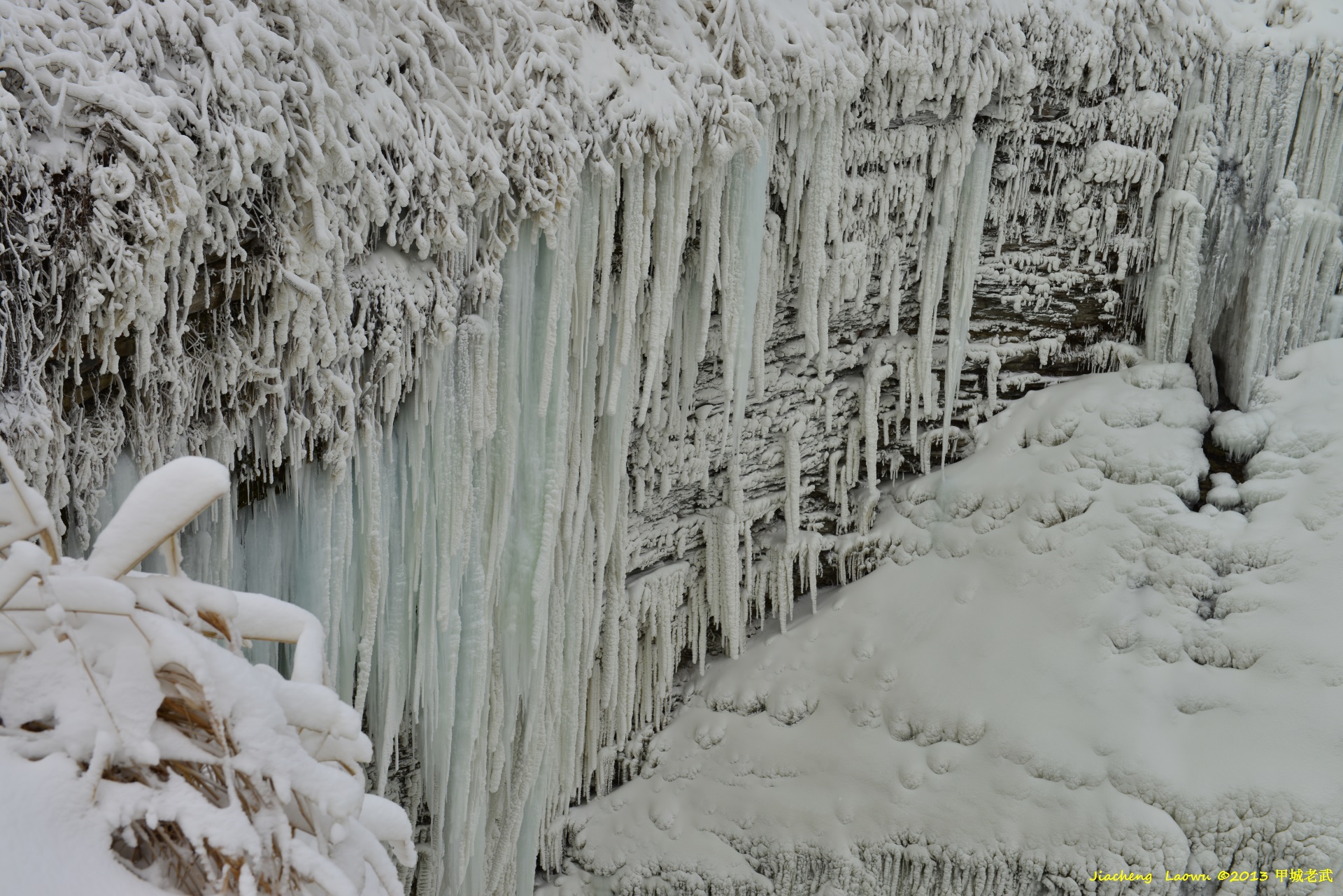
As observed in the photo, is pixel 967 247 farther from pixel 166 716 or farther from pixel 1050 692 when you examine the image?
pixel 166 716

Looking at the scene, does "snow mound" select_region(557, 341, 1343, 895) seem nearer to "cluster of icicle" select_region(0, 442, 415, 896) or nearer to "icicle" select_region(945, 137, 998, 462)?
"icicle" select_region(945, 137, 998, 462)

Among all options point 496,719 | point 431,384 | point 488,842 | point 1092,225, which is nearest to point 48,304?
point 431,384

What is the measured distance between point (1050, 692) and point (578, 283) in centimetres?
292

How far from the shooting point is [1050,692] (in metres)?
4.68

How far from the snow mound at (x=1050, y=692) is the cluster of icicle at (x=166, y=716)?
400 centimetres

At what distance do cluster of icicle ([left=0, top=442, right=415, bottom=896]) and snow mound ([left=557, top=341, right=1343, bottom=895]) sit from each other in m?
4.00

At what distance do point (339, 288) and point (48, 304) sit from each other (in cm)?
70

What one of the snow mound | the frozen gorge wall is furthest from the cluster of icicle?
the snow mound

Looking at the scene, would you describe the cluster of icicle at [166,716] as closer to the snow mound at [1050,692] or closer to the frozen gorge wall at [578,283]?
the frozen gorge wall at [578,283]

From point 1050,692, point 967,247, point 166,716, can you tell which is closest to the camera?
point 166,716

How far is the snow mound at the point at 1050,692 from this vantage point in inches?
167

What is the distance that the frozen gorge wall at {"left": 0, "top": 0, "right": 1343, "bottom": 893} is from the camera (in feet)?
7.01

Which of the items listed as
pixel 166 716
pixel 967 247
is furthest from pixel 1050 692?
pixel 166 716

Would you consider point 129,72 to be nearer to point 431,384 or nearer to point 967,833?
point 431,384
